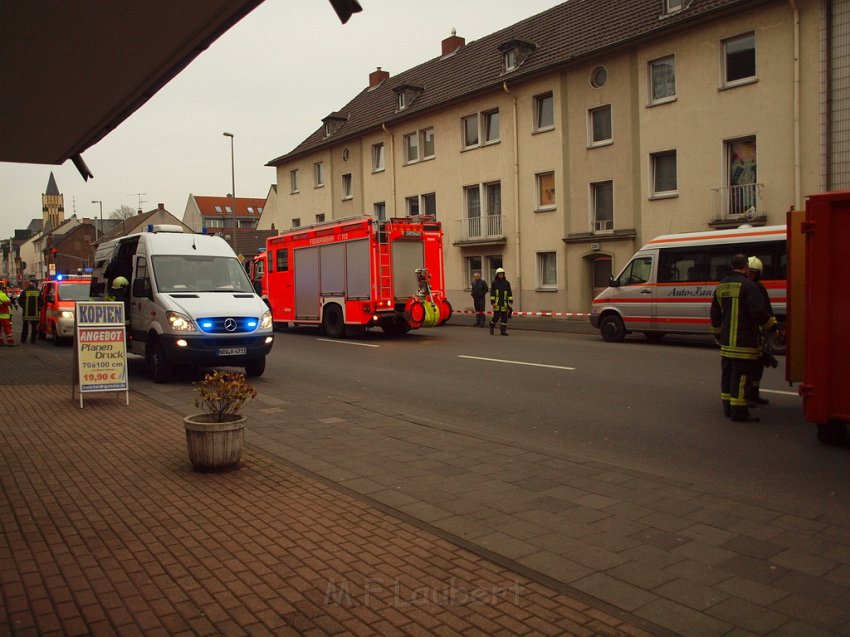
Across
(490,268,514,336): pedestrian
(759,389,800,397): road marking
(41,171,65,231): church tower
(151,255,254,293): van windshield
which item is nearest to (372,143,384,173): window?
(490,268,514,336): pedestrian

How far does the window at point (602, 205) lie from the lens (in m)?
27.2

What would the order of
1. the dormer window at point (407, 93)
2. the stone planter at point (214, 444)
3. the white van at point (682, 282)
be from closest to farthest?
the stone planter at point (214, 444) < the white van at point (682, 282) < the dormer window at point (407, 93)

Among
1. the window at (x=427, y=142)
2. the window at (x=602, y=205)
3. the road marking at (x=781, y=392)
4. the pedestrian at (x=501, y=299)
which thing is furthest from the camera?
the window at (x=427, y=142)

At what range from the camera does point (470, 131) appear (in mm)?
33531

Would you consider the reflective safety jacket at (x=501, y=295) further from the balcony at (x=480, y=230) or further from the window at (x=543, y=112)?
the window at (x=543, y=112)

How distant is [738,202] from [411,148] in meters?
18.5

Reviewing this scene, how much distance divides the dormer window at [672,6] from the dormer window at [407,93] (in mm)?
14877

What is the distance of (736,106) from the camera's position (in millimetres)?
22766

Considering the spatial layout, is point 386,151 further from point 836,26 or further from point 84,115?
point 84,115

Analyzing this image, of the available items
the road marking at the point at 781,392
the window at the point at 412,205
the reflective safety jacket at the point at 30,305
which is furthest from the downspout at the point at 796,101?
the reflective safety jacket at the point at 30,305

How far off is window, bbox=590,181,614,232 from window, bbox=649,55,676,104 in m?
3.35

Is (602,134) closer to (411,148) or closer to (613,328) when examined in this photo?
(613,328)

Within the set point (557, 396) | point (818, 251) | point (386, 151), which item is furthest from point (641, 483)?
point (386, 151)

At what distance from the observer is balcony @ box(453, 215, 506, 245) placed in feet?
104
